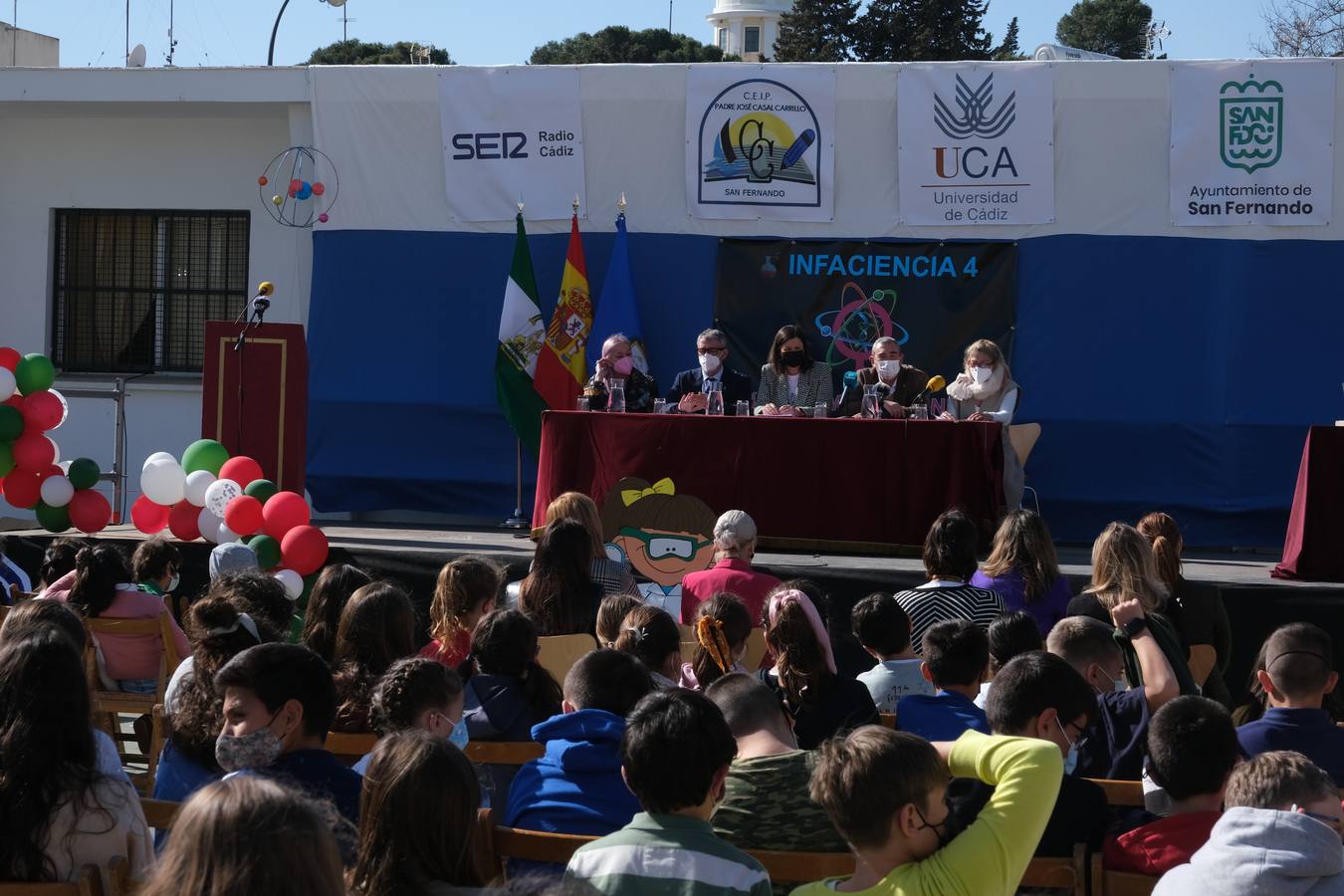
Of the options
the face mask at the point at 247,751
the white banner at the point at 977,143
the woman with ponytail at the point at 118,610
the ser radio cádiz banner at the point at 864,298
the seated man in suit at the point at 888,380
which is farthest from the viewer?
the ser radio cádiz banner at the point at 864,298

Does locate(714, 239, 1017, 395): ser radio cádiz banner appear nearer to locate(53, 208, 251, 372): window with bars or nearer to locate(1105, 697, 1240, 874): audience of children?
locate(53, 208, 251, 372): window with bars

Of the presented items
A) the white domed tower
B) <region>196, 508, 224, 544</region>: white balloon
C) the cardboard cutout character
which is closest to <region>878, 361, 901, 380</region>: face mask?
the cardboard cutout character

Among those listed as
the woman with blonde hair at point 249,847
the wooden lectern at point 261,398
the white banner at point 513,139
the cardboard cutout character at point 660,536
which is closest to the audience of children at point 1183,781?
the woman with blonde hair at point 249,847

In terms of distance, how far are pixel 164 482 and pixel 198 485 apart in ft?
0.62

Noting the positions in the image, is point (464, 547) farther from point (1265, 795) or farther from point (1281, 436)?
point (1265, 795)

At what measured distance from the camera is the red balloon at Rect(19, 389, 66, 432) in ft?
26.9

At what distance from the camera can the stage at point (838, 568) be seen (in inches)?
275

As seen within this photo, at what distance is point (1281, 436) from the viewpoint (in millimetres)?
9422

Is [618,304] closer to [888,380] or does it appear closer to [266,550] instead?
[888,380]

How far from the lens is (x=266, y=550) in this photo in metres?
7.48

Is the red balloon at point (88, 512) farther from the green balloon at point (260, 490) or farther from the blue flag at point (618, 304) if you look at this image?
the blue flag at point (618, 304)

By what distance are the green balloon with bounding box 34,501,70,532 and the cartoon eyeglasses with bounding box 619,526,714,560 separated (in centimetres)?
356

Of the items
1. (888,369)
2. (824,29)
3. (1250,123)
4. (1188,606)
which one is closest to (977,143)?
(1250,123)

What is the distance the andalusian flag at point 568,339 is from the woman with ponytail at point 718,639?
584cm
